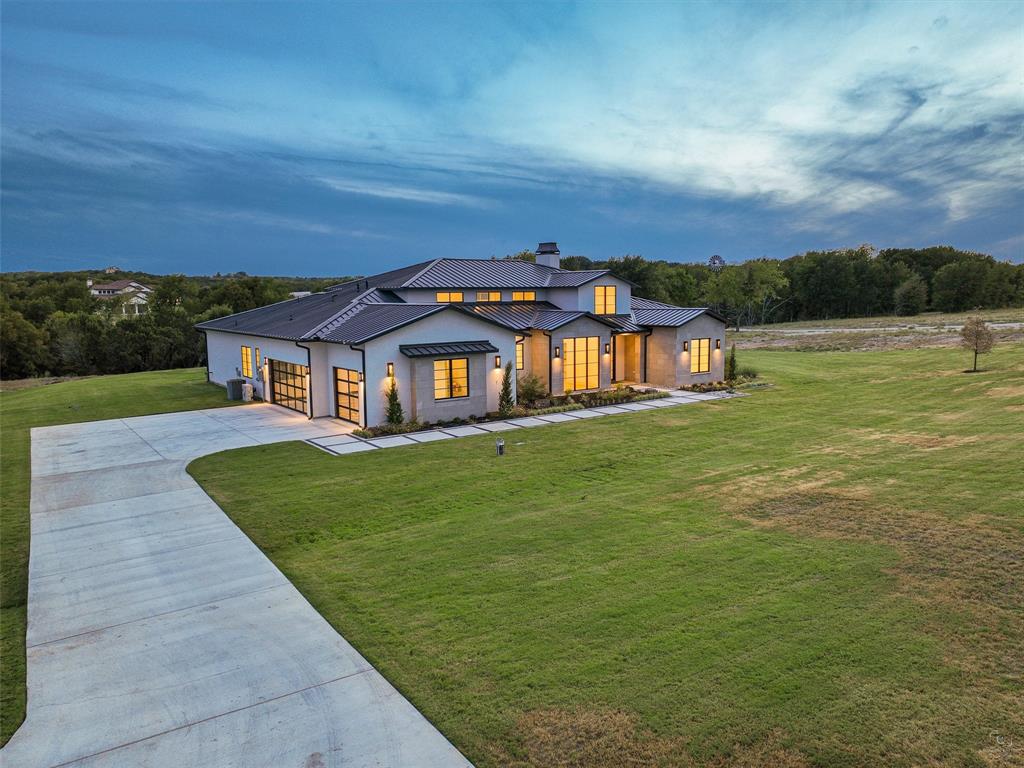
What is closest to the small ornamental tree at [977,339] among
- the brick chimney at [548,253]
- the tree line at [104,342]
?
the brick chimney at [548,253]

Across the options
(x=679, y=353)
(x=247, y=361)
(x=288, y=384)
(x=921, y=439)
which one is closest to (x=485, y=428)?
(x=288, y=384)

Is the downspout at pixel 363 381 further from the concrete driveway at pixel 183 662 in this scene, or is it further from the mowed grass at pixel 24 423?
the mowed grass at pixel 24 423

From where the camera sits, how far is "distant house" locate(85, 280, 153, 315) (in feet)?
230

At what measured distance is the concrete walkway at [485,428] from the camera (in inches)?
633

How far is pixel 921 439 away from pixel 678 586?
37.1 feet

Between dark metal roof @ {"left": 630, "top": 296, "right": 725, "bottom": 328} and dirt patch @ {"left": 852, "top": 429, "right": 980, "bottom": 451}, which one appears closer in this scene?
dirt patch @ {"left": 852, "top": 429, "right": 980, "bottom": 451}

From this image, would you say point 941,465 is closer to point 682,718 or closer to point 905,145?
point 682,718

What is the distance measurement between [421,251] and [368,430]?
318ft

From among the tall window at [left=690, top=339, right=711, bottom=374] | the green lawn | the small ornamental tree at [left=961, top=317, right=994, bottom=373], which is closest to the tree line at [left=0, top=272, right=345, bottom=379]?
the green lawn

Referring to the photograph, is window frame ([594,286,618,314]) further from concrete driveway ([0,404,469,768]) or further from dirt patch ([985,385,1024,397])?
concrete driveway ([0,404,469,768])

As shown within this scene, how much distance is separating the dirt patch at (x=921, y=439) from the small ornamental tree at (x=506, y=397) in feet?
33.7

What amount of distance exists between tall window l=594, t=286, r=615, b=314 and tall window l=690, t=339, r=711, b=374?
12.6ft

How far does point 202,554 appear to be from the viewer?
8.91 metres

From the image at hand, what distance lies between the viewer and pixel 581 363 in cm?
2350
